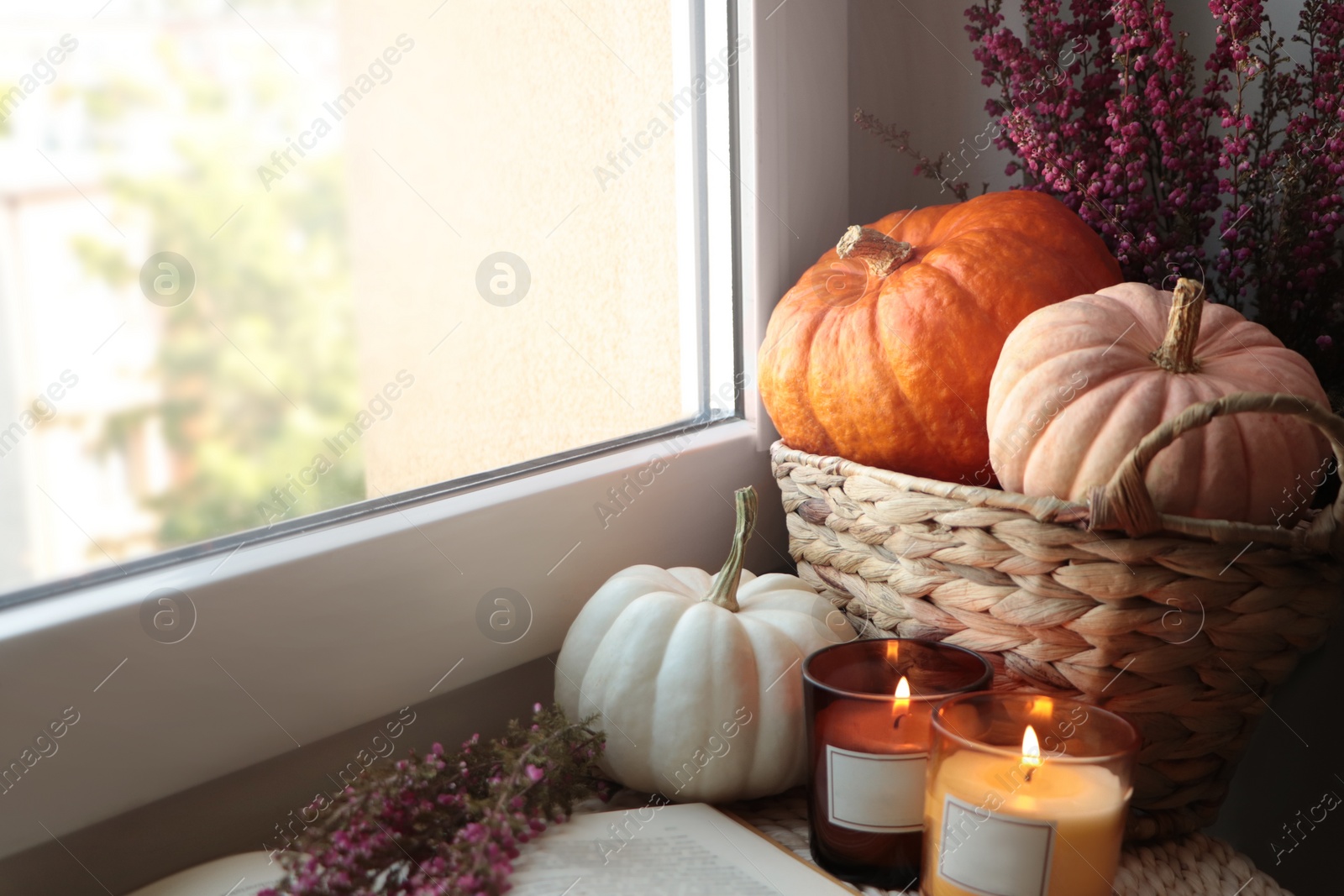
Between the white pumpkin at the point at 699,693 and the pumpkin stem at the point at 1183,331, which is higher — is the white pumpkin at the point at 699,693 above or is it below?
below

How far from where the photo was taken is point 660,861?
0.64m

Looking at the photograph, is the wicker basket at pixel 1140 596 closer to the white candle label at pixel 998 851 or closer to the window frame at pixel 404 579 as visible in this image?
the white candle label at pixel 998 851

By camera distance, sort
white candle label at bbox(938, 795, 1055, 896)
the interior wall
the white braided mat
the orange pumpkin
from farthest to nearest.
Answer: the interior wall < the orange pumpkin < the white braided mat < white candle label at bbox(938, 795, 1055, 896)

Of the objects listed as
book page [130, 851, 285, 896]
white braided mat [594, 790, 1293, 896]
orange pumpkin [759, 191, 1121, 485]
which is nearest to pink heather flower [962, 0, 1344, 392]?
orange pumpkin [759, 191, 1121, 485]

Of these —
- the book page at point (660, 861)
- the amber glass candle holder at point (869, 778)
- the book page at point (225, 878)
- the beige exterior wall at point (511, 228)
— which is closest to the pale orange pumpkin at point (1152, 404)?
the amber glass candle holder at point (869, 778)

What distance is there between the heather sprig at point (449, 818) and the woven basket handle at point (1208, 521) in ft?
1.26

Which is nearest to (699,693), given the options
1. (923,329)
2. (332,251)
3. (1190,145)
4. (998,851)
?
(998,851)

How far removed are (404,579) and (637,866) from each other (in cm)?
28

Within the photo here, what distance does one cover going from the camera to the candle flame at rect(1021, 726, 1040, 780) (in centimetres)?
57

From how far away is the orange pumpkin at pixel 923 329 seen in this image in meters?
0.78

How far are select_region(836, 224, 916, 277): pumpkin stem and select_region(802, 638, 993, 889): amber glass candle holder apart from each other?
1.15 ft

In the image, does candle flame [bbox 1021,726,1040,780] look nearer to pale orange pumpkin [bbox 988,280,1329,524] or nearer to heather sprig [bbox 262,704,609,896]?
pale orange pumpkin [bbox 988,280,1329,524]

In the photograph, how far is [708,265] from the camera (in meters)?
1.02

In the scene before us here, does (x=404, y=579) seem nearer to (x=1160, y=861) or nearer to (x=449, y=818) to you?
(x=449, y=818)
